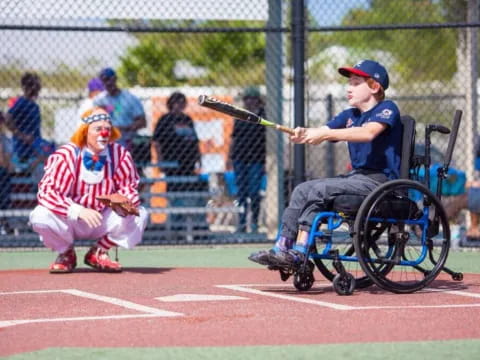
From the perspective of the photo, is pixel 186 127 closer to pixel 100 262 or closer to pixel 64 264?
pixel 100 262

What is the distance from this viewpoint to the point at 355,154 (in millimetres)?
7477

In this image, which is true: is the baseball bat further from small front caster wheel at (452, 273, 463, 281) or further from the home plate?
small front caster wheel at (452, 273, 463, 281)

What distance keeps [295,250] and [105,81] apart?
5950 mm

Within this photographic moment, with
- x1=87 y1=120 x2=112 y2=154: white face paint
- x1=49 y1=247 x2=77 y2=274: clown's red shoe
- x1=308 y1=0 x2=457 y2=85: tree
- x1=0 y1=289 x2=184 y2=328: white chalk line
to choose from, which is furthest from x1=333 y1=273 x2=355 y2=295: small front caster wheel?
x1=308 y1=0 x2=457 y2=85: tree

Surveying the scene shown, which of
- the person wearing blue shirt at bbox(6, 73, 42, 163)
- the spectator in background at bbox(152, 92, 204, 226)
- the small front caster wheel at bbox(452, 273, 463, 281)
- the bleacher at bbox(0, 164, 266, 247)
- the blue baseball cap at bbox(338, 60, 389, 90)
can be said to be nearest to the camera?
→ the blue baseball cap at bbox(338, 60, 389, 90)

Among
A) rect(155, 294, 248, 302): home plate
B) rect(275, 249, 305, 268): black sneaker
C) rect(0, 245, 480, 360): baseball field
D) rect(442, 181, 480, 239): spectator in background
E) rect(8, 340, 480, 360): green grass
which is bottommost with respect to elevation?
rect(8, 340, 480, 360): green grass

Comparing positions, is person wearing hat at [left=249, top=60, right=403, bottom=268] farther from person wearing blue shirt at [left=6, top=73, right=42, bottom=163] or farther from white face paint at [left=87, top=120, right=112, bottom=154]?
person wearing blue shirt at [left=6, top=73, right=42, bottom=163]

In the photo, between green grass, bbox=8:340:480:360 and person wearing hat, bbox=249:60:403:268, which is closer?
green grass, bbox=8:340:480:360

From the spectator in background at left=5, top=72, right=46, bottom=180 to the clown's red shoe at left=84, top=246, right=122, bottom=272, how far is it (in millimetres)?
3548

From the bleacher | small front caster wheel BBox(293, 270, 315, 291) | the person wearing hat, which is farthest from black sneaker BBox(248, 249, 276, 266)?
the bleacher

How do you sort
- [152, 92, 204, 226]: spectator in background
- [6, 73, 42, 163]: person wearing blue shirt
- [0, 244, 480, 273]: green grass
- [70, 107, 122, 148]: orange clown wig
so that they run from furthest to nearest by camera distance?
[152, 92, 204, 226]: spectator in background, [6, 73, 42, 163]: person wearing blue shirt, [0, 244, 480, 273]: green grass, [70, 107, 122, 148]: orange clown wig

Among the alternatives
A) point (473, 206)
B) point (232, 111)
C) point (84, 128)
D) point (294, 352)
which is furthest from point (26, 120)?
Answer: point (294, 352)

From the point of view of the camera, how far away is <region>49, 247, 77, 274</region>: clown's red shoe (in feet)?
29.3

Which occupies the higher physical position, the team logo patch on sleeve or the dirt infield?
the team logo patch on sleeve
